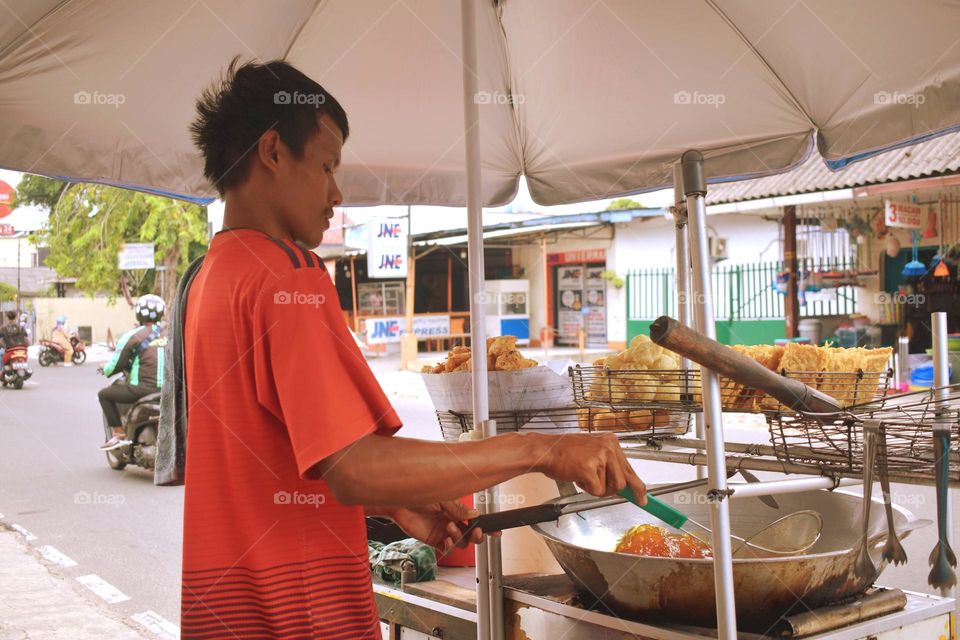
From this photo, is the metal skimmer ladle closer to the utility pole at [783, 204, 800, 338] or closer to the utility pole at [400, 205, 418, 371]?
the utility pole at [783, 204, 800, 338]

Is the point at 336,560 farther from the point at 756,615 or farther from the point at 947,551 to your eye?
the point at 947,551

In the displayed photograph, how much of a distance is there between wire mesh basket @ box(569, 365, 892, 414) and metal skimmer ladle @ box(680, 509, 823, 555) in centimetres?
35

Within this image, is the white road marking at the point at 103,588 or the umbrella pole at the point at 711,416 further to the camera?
the white road marking at the point at 103,588

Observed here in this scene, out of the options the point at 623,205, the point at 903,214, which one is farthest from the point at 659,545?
the point at 623,205

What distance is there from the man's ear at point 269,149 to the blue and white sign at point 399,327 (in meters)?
21.2

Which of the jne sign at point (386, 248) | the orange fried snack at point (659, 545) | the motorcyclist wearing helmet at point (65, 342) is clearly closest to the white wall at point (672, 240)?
the jne sign at point (386, 248)

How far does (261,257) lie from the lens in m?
1.53

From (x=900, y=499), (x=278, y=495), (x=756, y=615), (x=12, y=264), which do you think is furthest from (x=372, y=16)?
(x=12, y=264)

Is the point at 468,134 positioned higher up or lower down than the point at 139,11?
lower down

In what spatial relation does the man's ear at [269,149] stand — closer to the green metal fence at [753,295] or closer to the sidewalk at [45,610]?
the sidewalk at [45,610]

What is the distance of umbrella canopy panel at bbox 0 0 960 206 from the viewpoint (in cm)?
270

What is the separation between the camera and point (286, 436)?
1576 millimetres

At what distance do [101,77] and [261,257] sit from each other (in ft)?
6.11

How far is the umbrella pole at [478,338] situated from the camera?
2422 millimetres
